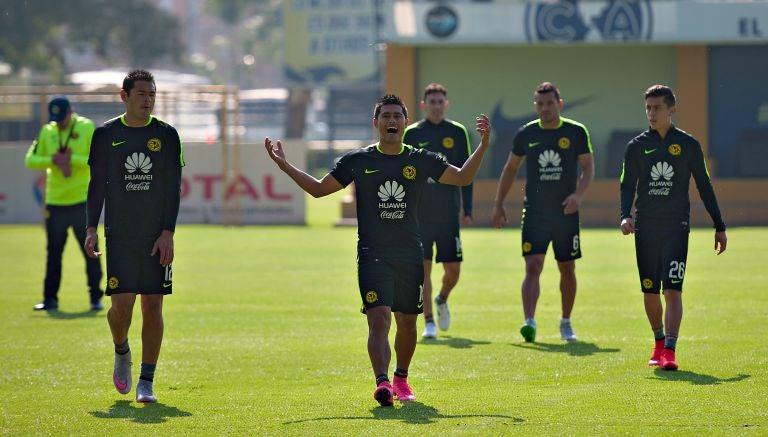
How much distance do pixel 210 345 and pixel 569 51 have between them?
21239 millimetres

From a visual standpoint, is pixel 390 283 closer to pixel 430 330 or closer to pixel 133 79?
pixel 133 79

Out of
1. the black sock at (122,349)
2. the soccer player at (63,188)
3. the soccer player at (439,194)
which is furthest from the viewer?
the soccer player at (63,188)

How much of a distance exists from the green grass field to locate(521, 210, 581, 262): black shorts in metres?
0.77

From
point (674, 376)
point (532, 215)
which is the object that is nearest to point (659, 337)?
point (674, 376)

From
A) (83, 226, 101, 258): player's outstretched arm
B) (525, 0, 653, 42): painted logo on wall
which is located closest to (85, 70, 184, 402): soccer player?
(83, 226, 101, 258): player's outstretched arm

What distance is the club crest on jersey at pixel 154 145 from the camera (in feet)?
32.1

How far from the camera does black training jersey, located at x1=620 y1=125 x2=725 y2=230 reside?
36.6 feet

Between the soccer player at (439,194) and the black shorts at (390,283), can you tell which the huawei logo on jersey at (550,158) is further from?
the black shorts at (390,283)

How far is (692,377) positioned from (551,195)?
9.75 ft

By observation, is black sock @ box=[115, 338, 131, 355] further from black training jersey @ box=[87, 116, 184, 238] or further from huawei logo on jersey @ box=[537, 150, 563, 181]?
huawei logo on jersey @ box=[537, 150, 563, 181]

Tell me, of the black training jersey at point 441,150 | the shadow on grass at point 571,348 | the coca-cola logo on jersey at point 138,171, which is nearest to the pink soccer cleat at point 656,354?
the shadow on grass at point 571,348

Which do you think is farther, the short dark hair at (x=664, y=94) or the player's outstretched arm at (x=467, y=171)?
the short dark hair at (x=664, y=94)

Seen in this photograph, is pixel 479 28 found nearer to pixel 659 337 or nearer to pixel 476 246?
pixel 476 246

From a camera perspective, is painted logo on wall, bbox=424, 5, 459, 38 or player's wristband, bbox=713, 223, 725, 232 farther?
painted logo on wall, bbox=424, 5, 459, 38
